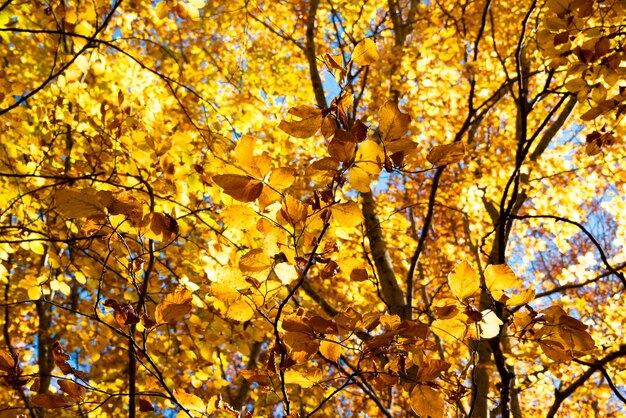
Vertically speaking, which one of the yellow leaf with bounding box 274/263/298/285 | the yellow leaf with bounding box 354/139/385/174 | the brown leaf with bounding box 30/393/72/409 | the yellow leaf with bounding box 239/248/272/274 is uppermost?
the yellow leaf with bounding box 354/139/385/174

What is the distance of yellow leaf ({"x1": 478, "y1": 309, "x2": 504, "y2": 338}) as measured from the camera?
1.05 m

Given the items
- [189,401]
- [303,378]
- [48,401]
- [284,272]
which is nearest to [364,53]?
[284,272]

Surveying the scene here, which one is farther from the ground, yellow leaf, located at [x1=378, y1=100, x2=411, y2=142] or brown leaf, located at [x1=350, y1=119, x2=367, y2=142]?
brown leaf, located at [x1=350, y1=119, x2=367, y2=142]

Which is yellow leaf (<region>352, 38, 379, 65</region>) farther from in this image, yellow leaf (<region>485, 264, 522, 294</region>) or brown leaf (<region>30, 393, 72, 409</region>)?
brown leaf (<region>30, 393, 72, 409</region>)

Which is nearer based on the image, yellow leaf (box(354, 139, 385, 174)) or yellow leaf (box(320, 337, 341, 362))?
yellow leaf (box(354, 139, 385, 174))

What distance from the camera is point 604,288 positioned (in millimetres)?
11180

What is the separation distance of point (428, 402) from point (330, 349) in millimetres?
242

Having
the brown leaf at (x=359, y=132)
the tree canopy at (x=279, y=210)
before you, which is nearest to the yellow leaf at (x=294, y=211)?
the tree canopy at (x=279, y=210)

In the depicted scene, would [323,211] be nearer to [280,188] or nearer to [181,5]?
[280,188]

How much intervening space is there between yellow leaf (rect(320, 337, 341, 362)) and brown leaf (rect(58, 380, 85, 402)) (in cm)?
55

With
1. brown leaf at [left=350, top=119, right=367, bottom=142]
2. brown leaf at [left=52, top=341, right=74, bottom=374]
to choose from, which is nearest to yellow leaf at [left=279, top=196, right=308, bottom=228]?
brown leaf at [left=350, top=119, right=367, bottom=142]

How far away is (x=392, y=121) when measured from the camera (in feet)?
2.96

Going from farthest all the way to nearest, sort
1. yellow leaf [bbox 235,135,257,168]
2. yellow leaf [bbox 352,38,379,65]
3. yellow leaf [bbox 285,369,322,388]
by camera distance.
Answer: yellow leaf [bbox 285,369,322,388] → yellow leaf [bbox 352,38,379,65] → yellow leaf [bbox 235,135,257,168]

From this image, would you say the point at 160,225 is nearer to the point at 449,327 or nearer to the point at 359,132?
the point at 359,132
